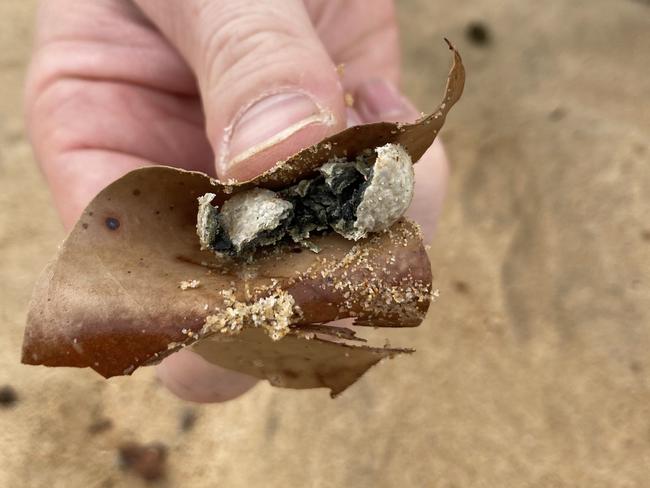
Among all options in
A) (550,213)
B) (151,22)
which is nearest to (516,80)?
(550,213)

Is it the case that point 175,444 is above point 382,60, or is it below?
below

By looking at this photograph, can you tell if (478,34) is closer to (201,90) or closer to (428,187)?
(428,187)

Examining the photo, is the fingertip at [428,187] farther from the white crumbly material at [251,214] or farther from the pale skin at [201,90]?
the white crumbly material at [251,214]

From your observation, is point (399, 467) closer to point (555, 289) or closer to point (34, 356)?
point (555, 289)

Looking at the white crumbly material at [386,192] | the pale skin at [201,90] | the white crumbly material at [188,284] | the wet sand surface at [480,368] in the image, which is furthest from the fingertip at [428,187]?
the white crumbly material at [188,284]

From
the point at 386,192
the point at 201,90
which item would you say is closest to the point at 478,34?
the point at 201,90

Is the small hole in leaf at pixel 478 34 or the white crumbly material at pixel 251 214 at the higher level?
the white crumbly material at pixel 251 214

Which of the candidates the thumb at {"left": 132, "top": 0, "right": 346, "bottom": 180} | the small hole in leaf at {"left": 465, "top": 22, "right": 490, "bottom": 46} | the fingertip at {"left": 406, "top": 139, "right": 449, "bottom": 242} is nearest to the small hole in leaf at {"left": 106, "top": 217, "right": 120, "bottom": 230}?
the thumb at {"left": 132, "top": 0, "right": 346, "bottom": 180}

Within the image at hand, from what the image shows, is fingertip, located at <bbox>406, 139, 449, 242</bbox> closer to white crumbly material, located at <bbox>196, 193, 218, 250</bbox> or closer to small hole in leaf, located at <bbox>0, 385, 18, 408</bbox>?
white crumbly material, located at <bbox>196, 193, 218, 250</bbox>
